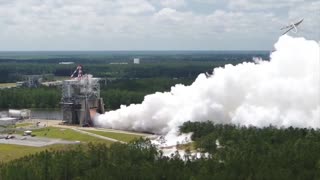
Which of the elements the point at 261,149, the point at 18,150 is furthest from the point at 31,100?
the point at 261,149

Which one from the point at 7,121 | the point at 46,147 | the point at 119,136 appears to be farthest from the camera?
the point at 7,121

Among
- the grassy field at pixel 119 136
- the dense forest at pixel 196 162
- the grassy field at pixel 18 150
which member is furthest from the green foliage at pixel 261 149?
the grassy field at pixel 18 150

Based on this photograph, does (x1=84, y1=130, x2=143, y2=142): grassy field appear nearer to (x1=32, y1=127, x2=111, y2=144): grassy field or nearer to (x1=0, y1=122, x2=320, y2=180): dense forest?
(x1=32, y1=127, x2=111, y2=144): grassy field

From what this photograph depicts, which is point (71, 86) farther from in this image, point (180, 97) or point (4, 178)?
Answer: point (4, 178)

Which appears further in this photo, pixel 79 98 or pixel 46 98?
pixel 46 98

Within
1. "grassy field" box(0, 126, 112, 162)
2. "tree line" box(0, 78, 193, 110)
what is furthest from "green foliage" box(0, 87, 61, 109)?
"grassy field" box(0, 126, 112, 162)

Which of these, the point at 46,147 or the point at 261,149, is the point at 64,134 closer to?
the point at 46,147

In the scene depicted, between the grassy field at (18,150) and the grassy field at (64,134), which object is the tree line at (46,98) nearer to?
the grassy field at (64,134)

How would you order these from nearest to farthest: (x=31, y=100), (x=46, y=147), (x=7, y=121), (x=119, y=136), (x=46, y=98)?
(x=46, y=147) → (x=119, y=136) → (x=7, y=121) → (x=46, y=98) → (x=31, y=100)
